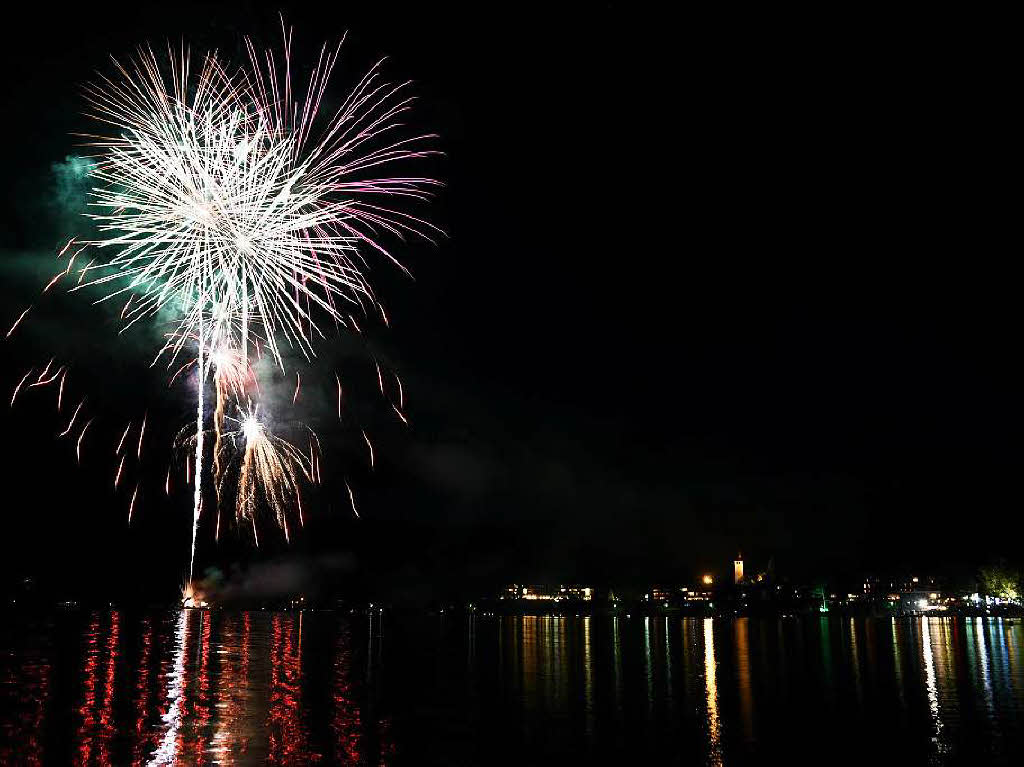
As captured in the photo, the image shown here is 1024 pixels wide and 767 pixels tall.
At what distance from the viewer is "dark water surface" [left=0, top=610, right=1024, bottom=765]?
18581 mm

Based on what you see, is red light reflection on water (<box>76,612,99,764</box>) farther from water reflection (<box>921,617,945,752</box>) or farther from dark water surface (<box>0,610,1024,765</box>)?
water reflection (<box>921,617,945,752</box>)

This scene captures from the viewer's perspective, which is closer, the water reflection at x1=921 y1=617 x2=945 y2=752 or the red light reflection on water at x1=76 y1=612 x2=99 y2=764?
the red light reflection on water at x1=76 y1=612 x2=99 y2=764

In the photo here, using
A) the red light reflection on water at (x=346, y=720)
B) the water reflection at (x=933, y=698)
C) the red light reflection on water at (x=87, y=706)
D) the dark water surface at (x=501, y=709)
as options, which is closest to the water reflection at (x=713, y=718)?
the dark water surface at (x=501, y=709)

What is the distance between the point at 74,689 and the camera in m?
27.4

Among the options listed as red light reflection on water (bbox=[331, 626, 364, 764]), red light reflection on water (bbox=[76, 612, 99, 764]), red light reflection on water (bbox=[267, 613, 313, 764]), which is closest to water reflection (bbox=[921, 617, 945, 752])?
red light reflection on water (bbox=[331, 626, 364, 764])

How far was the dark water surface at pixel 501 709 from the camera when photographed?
61.0 ft

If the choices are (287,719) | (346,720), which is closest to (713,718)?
(346,720)

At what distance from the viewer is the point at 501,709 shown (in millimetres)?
25672

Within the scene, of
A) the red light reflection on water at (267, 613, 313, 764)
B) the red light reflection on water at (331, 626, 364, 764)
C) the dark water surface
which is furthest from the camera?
the dark water surface

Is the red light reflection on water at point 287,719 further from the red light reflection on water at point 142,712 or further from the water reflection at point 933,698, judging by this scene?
the water reflection at point 933,698

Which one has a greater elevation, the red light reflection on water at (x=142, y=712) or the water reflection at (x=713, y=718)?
the red light reflection on water at (x=142, y=712)

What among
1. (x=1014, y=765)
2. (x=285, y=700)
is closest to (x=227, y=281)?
(x=285, y=700)

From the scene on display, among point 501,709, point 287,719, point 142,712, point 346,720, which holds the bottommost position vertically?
point 501,709

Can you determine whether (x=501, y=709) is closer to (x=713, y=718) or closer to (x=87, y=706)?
(x=713, y=718)
